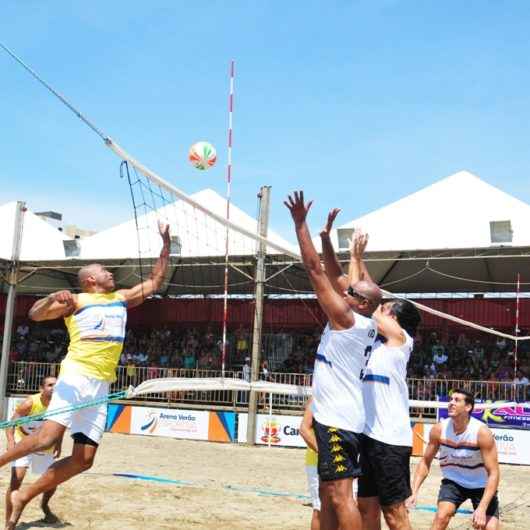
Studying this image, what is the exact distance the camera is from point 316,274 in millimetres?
4059

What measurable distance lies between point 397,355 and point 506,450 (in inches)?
456

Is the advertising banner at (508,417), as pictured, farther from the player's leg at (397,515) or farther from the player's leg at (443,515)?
the player's leg at (397,515)

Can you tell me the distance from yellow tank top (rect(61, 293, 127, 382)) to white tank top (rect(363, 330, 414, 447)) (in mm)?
1982

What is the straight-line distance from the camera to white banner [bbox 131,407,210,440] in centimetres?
1797

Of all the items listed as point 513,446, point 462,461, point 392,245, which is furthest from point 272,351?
point 462,461

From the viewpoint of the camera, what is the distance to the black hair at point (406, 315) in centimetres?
519

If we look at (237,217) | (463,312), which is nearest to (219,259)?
(237,217)

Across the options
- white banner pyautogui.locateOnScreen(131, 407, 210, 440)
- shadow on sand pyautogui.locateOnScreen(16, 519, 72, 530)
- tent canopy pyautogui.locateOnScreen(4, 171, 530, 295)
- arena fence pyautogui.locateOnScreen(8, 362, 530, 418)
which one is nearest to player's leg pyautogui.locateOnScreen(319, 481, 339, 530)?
shadow on sand pyautogui.locateOnScreen(16, 519, 72, 530)

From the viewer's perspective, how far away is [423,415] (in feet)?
54.7

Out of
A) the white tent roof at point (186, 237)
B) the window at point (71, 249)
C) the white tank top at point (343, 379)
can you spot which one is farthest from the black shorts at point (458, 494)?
the window at point (71, 249)

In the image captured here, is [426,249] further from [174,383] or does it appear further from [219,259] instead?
[174,383]

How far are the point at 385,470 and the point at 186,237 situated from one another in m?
15.2

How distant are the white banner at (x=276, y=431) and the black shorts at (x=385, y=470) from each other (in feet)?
40.5

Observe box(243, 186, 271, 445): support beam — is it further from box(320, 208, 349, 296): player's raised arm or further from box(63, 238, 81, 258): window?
box(320, 208, 349, 296): player's raised arm
